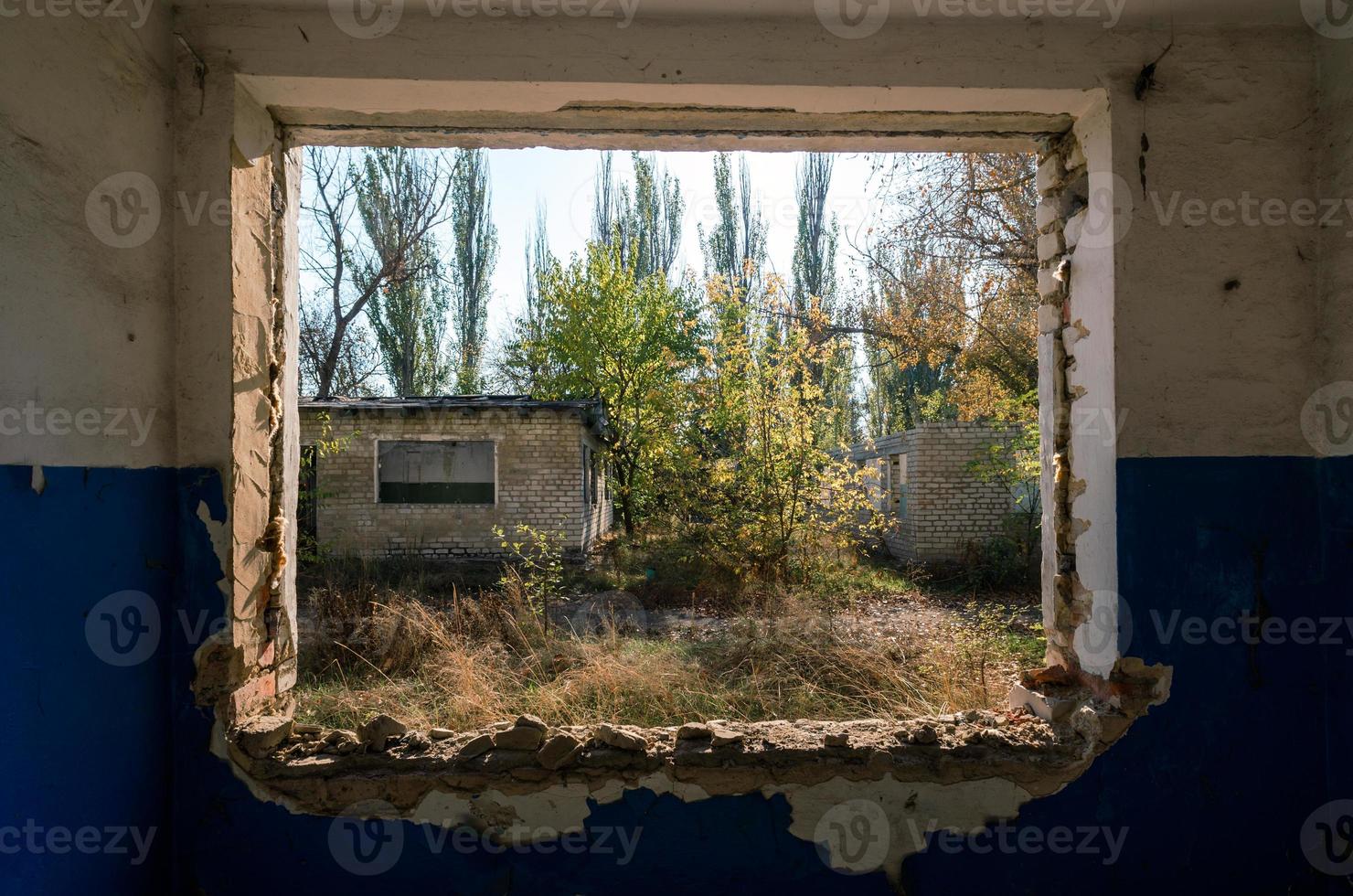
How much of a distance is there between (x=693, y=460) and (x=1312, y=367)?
24.7ft

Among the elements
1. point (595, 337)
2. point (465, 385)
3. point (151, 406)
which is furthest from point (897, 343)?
point (465, 385)

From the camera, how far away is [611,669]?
4.48m

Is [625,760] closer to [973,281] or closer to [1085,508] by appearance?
[1085,508]

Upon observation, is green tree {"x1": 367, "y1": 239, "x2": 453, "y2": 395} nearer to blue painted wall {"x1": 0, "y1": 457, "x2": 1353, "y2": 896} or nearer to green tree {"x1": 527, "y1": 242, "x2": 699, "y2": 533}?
green tree {"x1": 527, "y1": 242, "x2": 699, "y2": 533}

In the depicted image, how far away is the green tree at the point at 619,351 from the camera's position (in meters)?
14.4

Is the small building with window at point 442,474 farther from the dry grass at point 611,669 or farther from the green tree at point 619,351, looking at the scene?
the dry grass at point 611,669

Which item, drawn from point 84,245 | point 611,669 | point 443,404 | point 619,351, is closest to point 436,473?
point 443,404

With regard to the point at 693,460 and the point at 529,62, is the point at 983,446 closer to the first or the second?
the point at 693,460

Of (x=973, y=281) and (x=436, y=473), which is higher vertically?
(x=973, y=281)

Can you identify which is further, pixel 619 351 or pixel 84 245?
pixel 619 351

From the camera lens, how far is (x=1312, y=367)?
245cm

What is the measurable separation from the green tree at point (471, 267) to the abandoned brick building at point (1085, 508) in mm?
20746

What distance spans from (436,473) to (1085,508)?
414 inches

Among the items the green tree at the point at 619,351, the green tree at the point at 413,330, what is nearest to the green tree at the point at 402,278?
the green tree at the point at 413,330
